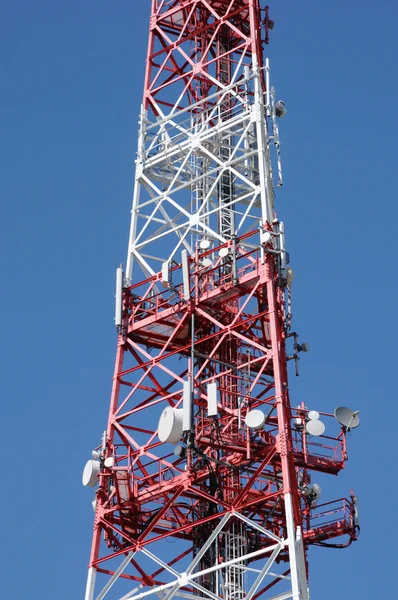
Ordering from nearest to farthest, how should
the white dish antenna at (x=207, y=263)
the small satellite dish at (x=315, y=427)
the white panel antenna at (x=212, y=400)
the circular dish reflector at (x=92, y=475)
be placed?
the white panel antenna at (x=212, y=400) → the small satellite dish at (x=315, y=427) → the circular dish reflector at (x=92, y=475) → the white dish antenna at (x=207, y=263)

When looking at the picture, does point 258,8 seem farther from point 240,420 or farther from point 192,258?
point 240,420

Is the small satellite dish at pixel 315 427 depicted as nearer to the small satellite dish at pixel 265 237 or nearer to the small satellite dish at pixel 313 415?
the small satellite dish at pixel 313 415

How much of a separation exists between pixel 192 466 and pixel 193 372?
510cm

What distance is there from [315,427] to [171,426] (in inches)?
249

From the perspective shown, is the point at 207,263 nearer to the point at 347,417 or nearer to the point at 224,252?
the point at 224,252

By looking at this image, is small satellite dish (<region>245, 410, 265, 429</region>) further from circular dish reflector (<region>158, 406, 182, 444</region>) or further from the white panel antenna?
circular dish reflector (<region>158, 406, 182, 444</region>)

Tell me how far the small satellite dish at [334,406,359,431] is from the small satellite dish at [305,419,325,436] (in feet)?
3.96

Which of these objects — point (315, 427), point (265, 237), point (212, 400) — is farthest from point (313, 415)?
point (265, 237)

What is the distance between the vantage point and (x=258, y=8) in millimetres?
93188

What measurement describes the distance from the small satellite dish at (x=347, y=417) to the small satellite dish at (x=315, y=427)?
1209mm

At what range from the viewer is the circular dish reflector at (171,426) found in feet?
254

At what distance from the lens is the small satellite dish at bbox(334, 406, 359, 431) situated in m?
79.4

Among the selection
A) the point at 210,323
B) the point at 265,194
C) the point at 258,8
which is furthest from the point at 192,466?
the point at 258,8

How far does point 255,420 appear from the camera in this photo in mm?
77125
